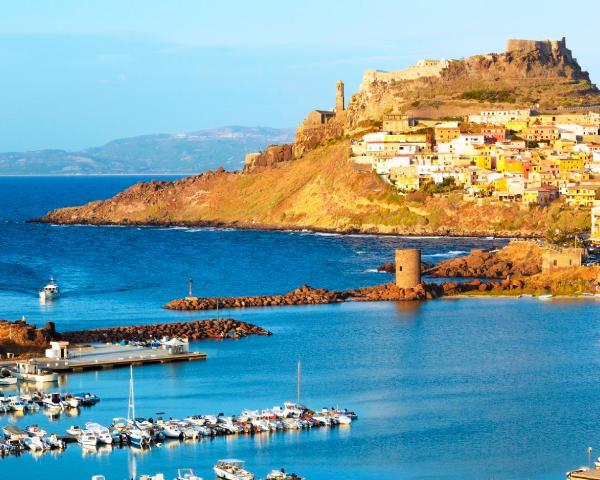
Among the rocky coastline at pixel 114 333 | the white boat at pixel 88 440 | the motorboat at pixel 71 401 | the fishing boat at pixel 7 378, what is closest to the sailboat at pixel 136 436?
the white boat at pixel 88 440

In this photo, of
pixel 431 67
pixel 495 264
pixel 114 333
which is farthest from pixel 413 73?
pixel 114 333

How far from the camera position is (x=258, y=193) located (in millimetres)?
147750

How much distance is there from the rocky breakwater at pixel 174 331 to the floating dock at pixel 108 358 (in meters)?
1.88

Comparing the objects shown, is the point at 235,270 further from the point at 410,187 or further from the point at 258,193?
the point at 258,193

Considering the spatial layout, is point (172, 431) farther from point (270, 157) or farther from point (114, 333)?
point (270, 157)

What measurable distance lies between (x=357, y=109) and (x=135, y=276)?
70028 mm

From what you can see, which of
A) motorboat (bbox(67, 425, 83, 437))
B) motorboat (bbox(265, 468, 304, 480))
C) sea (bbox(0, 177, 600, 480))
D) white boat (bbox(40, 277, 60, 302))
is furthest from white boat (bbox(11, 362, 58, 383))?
white boat (bbox(40, 277, 60, 302))

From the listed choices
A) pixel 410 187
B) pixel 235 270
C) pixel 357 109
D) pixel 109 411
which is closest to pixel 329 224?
pixel 410 187

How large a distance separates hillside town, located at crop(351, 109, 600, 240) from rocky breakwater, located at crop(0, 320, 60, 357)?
6119 centimetres

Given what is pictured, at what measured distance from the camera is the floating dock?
5512 centimetres

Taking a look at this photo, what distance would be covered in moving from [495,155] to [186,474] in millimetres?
94855

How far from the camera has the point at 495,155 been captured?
13100 cm

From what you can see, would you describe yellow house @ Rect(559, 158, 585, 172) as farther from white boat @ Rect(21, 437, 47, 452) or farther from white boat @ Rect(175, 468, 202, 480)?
white boat @ Rect(175, 468, 202, 480)

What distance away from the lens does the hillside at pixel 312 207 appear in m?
119
